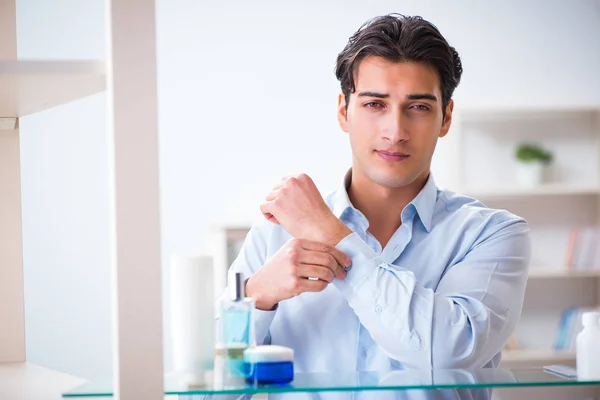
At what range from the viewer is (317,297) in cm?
167

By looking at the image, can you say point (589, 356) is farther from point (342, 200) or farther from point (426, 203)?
point (342, 200)

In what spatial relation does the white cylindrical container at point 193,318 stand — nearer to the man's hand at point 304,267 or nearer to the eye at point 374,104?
the man's hand at point 304,267

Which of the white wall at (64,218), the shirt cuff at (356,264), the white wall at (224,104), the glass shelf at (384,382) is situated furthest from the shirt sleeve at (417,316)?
the white wall at (64,218)

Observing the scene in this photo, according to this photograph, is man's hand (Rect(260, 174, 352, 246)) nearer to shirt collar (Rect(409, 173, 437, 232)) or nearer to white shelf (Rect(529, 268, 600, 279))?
shirt collar (Rect(409, 173, 437, 232))

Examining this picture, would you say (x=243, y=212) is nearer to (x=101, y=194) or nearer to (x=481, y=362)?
(x=101, y=194)

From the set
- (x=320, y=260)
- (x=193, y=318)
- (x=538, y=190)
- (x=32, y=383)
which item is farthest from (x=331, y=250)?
(x=538, y=190)

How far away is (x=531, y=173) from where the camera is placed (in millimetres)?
4637

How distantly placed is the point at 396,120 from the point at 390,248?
292 mm

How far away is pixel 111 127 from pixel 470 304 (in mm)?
797

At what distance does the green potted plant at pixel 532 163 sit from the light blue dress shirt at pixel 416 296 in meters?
2.96

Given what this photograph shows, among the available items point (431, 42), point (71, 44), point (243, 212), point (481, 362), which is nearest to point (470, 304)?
point (481, 362)

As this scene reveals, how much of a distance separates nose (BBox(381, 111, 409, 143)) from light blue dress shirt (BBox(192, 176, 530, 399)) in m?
0.17

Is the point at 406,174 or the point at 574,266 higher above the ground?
the point at 406,174

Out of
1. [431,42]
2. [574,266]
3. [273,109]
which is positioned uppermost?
[273,109]
